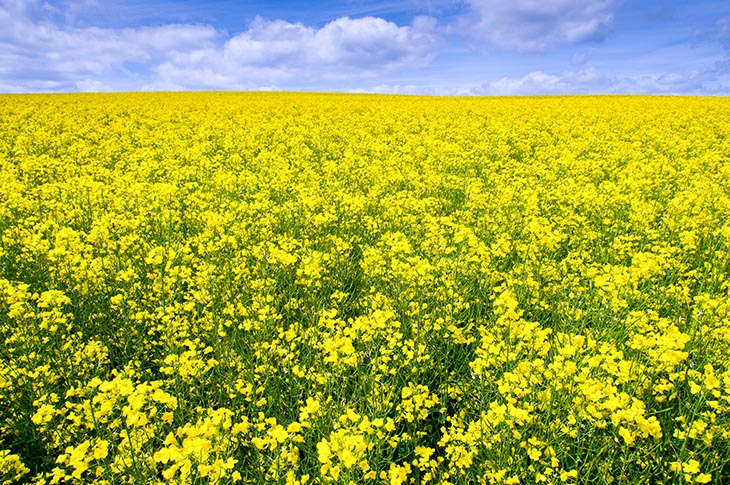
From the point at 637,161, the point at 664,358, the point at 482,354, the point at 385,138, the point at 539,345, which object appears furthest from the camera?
the point at 385,138

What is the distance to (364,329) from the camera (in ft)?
11.5

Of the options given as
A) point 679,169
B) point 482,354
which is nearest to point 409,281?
point 482,354

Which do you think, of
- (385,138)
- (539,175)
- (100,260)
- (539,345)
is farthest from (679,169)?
(100,260)

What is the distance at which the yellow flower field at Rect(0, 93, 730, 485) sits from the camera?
2.68 meters

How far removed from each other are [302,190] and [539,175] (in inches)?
239

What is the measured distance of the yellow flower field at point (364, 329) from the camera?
2676mm

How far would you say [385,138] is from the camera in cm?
1591

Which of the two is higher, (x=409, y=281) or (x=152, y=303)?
(x=409, y=281)

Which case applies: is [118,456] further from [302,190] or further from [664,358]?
[302,190]

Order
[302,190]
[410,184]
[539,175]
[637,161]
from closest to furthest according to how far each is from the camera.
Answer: [302,190] < [410,184] < [539,175] < [637,161]

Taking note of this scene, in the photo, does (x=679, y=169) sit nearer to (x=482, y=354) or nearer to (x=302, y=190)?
(x=302, y=190)

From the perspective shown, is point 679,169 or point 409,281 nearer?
point 409,281

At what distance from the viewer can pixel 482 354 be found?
357 centimetres

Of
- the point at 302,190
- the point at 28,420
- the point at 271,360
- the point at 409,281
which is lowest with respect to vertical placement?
the point at 28,420
